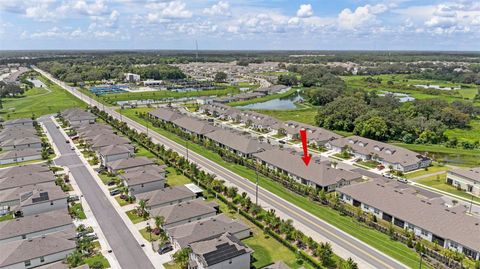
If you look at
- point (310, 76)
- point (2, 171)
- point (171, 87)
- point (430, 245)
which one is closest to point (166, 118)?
point (2, 171)

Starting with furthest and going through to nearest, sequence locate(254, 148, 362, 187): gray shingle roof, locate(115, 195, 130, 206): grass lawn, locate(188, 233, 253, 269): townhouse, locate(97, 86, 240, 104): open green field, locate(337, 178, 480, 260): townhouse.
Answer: locate(97, 86, 240, 104): open green field
locate(254, 148, 362, 187): gray shingle roof
locate(115, 195, 130, 206): grass lawn
locate(337, 178, 480, 260): townhouse
locate(188, 233, 253, 269): townhouse

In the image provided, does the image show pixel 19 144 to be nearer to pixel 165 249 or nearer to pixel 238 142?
pixel 238 142

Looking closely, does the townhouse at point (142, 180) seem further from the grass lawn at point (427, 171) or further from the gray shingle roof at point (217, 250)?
the grass lawn at point (427, 171)

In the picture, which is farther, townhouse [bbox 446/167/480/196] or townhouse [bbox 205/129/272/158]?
townhouse [bbox 205/129/272/158]

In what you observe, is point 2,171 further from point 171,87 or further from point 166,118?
point 171,87

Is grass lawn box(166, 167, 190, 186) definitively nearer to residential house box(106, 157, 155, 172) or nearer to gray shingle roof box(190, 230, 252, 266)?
residential house box(106, 157, 155, 172)

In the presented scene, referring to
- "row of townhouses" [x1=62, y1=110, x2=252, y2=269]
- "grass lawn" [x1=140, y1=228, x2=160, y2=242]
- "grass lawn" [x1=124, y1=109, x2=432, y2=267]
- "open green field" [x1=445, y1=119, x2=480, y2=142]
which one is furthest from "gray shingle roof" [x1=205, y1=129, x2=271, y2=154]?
"open green field" [x1=445, y1=119, x2=480, y2=142]

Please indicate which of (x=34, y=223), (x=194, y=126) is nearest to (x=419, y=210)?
(x=34, y=223)

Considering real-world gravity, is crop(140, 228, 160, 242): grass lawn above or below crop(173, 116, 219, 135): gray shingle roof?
below
